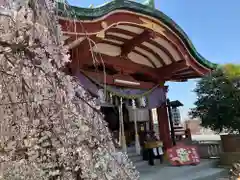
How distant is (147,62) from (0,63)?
289 inches

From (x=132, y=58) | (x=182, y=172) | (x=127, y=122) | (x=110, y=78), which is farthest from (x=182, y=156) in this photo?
(x=127, y=122)

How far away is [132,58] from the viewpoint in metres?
8.41

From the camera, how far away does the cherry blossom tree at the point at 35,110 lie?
165 centimetres

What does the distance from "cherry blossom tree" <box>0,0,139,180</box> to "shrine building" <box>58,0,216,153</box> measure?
2834 millimetres

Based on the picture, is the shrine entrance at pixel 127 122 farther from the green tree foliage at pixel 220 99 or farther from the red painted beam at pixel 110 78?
the green tree foliage at pixel 220 99

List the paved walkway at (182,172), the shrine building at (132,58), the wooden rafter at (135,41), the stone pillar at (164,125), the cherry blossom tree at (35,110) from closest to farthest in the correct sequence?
the cherry blossom tree at (35,110), the shrine building at (132,58), the paved walkway at (182,172), the wooden rafter at (135,41), the stone pillar at (164,125)

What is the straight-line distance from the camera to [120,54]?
7770 mm

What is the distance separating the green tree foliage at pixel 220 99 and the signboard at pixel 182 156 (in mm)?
1142

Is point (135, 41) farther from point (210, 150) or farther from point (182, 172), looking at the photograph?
point (210, 150)

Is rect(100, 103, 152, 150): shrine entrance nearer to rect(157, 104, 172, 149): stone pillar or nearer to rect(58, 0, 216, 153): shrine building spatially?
rect(58, 0, 216, 153): shrine building

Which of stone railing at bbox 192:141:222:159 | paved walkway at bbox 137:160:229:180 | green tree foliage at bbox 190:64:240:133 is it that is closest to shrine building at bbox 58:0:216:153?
green tree foliage at bbox 190:64:240:133

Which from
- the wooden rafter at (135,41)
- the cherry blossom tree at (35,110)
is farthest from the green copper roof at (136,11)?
the cherry blossom tree at (35,110)

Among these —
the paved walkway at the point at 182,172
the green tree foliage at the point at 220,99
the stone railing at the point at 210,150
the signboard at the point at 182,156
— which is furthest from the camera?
A: the stone railing at the point at 210,150

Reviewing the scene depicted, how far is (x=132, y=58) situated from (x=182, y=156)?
3271 mm
